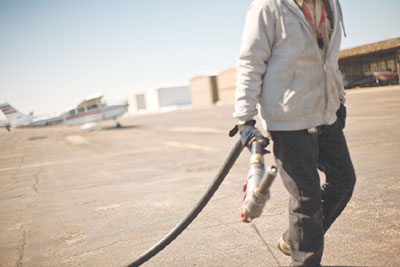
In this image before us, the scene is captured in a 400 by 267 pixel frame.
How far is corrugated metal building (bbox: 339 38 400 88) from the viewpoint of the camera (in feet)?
84.3

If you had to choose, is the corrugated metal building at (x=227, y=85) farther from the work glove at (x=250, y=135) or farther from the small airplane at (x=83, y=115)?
the work glove at (x=250, y=135)

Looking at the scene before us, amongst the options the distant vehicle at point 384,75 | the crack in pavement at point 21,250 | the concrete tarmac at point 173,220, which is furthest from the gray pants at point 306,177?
the distant vehicle at point 384,75

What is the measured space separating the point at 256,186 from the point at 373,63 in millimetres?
30247

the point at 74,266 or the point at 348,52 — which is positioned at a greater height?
the point at 348,52

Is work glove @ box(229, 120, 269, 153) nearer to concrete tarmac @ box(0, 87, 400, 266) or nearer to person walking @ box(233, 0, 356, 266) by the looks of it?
person walking @ box(233, 0, 356, 266)

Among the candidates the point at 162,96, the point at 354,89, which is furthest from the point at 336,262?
the point at 162,96

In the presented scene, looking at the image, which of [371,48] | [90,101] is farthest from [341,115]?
[371,48]

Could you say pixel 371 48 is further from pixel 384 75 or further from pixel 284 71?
pixel 284 71

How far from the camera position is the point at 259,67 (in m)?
1.94

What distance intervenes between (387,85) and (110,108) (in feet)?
80.5

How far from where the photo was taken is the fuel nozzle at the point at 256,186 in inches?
64.6

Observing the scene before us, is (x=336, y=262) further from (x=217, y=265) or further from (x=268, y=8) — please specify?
(x=268, y=8)

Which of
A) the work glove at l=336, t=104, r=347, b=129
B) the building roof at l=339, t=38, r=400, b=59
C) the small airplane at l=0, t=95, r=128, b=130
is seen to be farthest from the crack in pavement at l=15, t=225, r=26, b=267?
the building roof at l=339, t=38, r=400, b=59

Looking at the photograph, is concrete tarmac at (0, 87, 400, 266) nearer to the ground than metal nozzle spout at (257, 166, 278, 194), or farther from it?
nearer to the ground
